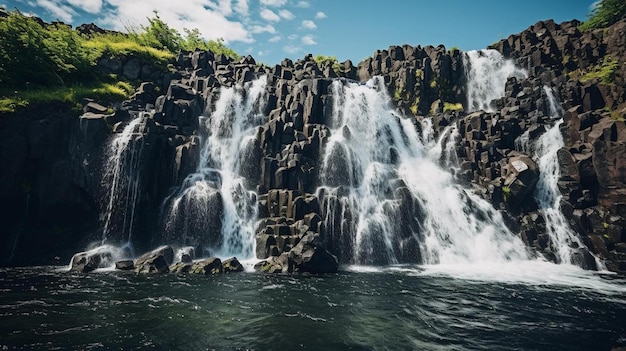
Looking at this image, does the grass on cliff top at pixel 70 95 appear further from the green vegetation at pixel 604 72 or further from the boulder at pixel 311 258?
the green vegetation at pixel 604 72

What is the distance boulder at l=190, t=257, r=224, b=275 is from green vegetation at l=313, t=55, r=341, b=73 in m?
47.5

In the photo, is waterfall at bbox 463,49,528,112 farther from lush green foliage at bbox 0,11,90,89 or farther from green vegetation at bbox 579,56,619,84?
lush green foliage at bbox 0,11,90,89

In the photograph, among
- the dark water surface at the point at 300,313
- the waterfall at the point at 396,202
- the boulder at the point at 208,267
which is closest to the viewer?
the dark water surface at the point at 300,313

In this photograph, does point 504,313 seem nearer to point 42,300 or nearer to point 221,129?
point 42,300

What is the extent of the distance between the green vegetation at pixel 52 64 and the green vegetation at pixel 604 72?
65.9 meters

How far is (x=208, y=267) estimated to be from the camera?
27828mm

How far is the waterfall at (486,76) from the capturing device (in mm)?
54625

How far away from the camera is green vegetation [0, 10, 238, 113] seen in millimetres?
35594

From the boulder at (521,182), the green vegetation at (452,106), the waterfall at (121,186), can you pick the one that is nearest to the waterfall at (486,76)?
→ the green vegetation at (452,106)

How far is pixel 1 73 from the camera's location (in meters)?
35.2

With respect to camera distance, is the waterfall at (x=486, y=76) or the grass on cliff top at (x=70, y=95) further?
the waterfall at (x=486, y=76)

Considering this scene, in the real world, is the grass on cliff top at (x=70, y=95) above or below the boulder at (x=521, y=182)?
above

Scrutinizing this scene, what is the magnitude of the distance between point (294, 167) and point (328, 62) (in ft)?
119

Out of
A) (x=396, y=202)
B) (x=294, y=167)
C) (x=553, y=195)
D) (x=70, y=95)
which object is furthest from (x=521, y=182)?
(x=70, y=95)
